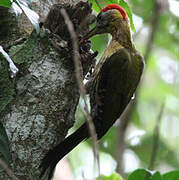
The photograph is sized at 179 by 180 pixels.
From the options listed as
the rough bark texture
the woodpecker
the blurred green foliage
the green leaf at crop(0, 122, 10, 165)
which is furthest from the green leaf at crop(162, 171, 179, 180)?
the green leaf at crop(0, 122, 10, 165)

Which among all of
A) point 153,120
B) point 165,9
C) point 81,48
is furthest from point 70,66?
point 153,120

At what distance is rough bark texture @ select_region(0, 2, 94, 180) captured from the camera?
7.62 feet

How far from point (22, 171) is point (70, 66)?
73 cm

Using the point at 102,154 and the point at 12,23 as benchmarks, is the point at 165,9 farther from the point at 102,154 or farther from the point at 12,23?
the point at 12,23

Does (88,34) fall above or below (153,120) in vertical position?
above

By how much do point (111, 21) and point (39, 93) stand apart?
3.60 feet

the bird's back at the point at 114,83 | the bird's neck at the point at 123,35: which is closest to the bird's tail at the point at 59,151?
the bird's back at the point at 114,83

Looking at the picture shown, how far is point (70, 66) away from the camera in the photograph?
2.60m

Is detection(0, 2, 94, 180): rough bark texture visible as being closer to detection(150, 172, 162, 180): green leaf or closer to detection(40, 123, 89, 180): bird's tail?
detection(40, 123, 89, 180): bird's tail

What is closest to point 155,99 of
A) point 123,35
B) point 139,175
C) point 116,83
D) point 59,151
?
point 123,35

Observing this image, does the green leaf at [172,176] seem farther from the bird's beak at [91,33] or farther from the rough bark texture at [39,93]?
the bird's beak at [91,33]

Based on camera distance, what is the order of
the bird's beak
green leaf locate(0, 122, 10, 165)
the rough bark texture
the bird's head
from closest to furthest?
green leaf locate(0, 122, 10, 165) < the rough bark texture < the bird's beak < the bird's head

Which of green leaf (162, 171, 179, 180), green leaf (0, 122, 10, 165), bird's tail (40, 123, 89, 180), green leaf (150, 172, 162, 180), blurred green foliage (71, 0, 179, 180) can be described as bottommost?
blurred green foliage (71, 0, 179, 180)

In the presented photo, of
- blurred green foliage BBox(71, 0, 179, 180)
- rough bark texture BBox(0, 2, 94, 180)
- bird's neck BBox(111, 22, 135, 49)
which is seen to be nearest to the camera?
rough bark texture BBox(0, 2, 94, 180)
